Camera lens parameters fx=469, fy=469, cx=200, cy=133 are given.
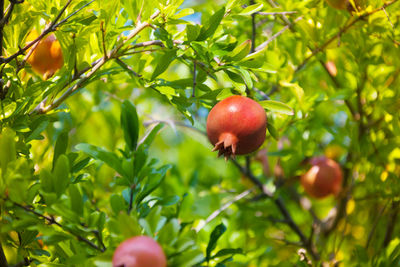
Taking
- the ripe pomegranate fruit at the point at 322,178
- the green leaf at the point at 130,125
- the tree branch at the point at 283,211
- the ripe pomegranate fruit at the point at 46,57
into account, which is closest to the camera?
the green leaf at the point at 130,125

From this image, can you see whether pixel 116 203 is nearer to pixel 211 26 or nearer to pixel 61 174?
pixel 61 174

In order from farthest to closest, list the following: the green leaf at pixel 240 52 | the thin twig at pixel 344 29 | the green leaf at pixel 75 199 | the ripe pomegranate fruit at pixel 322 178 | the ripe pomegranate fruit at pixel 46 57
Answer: the ripe pomegranate fruit at pixel 322 178 → the thin twig at pixel 344 29 → the ripe pomegranate fruit at pixel 46 57 → the green leaf at pixel 240 52 → the green leaf at pixel 75 199

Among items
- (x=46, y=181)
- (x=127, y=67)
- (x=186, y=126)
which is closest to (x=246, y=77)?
(x=127, y=67)

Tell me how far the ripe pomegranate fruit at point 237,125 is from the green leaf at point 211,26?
141 millimetres

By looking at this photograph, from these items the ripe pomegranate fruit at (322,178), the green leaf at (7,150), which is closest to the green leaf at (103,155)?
the green leaf at (7,150)

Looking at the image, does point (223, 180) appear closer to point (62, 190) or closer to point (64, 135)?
point (64, 135)

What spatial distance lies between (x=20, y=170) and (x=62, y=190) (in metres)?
0.08

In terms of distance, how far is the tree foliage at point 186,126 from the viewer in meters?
0.83

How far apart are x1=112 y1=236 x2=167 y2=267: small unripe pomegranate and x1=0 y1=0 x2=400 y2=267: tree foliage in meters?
0.05

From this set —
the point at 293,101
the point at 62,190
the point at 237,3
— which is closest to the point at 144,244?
the point at 62,190

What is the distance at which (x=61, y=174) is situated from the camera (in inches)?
31.7

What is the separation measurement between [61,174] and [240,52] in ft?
1.48

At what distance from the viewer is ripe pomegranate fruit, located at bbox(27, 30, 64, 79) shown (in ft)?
3.88

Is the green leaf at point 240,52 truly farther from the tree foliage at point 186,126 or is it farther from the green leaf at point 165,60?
the green leaf at point 165,60
